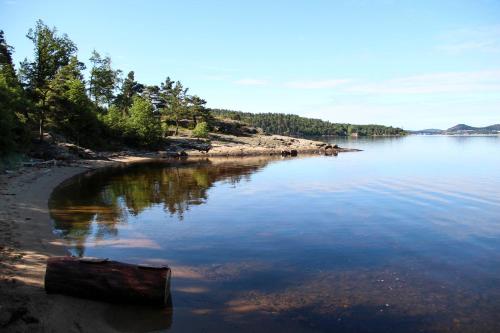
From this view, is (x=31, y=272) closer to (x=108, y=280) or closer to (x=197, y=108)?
(x=108, y=280)

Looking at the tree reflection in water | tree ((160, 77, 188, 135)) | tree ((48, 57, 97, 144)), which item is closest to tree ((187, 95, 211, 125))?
tree ((160, 77, 188, 135))

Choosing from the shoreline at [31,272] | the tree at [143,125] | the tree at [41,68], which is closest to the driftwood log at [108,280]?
the shoreline at [31,272]

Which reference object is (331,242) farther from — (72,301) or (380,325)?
(72,301)

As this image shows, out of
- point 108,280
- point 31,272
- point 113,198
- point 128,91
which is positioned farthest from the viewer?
point 128,91

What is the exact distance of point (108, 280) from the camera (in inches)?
449

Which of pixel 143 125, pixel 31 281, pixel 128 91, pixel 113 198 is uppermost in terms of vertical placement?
pixel 128 91

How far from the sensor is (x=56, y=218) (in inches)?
923

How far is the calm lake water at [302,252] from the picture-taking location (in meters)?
11.8

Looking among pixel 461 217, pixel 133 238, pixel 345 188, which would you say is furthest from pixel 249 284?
pixel 345 188

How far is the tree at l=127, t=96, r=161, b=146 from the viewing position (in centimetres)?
8856

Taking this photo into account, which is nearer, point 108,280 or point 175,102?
point 108,280

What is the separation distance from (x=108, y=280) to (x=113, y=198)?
22.7m

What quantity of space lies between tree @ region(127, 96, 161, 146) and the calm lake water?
2021 inches

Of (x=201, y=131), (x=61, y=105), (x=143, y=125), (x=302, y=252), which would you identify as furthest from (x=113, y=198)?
(x=201, y=131)
